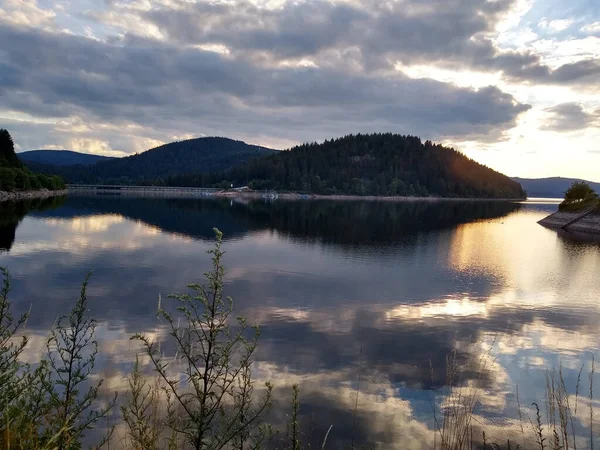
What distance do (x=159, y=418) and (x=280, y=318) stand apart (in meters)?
14.9

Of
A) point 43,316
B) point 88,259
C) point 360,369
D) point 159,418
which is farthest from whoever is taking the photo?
point 88,259

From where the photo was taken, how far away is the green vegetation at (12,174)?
5295 inches

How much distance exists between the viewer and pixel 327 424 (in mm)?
14695

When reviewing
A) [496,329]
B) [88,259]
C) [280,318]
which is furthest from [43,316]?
[496,329]

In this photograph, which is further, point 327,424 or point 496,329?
point 496,329

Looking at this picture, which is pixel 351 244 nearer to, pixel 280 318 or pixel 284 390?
pixel 280 318

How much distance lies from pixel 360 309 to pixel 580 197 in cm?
11112

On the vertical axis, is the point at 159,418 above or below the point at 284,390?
above

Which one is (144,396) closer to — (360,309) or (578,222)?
(360,309)

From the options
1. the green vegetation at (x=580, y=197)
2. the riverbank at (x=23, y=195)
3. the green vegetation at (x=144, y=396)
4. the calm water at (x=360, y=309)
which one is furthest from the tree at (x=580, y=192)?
the riverbank at (x=23, y=195)

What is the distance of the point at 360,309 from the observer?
30.4 meters

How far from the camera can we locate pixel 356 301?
107 ft

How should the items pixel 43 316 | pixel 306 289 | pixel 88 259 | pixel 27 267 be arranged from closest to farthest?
pixel 43 316 → pixel 306 289 → pixel 27 267 → pixel 88 259

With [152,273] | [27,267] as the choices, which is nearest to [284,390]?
[152,273]
